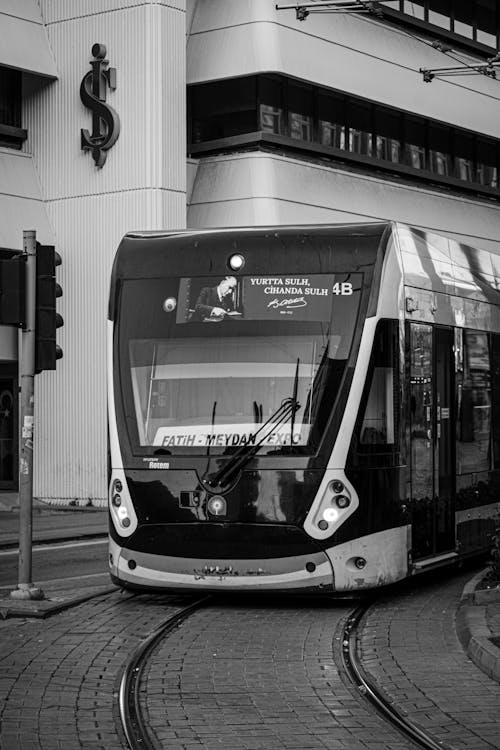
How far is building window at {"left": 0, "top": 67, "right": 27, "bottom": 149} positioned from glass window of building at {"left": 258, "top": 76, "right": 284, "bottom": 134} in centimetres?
441

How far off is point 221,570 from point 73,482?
51.7ft

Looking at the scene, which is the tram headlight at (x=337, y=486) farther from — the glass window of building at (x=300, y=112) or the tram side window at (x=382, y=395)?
the glass window of building at (x=300, y=112)

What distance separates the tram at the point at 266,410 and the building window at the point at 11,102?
15631 mm

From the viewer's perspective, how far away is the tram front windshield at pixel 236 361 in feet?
39.2

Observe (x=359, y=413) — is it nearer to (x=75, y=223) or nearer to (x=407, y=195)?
(x=75, y=223)

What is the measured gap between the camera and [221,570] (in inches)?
467

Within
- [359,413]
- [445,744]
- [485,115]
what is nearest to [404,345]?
[359,413]

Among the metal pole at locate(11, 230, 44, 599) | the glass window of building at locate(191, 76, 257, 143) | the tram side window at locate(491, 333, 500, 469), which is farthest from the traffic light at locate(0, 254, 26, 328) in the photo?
the glass window of building at locate(191, 76, 257, 143)

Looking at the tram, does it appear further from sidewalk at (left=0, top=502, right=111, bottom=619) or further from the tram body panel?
sidewalk at (left=0, top=502, right=111, bottom=619)

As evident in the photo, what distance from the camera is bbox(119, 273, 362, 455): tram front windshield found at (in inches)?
471

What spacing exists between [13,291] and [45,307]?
0.98ft

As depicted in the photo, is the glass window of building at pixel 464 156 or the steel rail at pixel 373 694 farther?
the glass window of building at pixel 464 156

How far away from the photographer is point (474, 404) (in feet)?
48.7

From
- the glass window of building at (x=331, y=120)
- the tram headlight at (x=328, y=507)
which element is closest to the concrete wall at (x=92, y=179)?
the glass window of building at (x=331, y=120)
